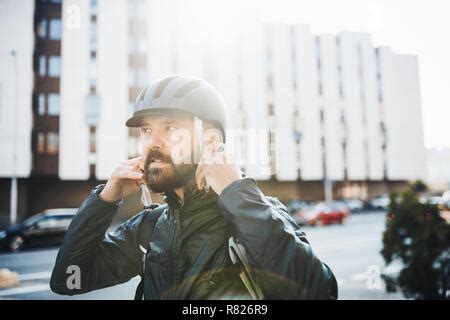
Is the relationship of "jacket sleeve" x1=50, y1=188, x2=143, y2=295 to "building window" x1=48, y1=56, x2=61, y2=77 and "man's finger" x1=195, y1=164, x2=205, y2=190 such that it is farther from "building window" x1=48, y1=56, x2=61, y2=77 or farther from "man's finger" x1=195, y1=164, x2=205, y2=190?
"building window" x1=48, y1=56, x2=61, y2=77

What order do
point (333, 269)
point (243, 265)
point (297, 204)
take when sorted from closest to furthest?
point (243, 265), point (333, 269), point (297, 204)

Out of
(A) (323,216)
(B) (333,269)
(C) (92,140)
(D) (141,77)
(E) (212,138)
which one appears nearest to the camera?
(E) (212,138)

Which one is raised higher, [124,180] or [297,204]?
[124,180]

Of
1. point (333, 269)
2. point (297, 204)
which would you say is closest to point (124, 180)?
point (333, 269)

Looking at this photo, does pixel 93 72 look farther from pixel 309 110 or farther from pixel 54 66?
pixel 309 110

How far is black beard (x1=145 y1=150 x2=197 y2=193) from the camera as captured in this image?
134cm

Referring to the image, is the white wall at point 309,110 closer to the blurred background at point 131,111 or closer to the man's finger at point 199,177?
the blurred background at point 131,111

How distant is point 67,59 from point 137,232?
10.5 meters

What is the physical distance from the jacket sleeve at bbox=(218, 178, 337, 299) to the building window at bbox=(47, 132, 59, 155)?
473 inches

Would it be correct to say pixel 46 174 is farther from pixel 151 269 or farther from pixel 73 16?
pixel 151 269

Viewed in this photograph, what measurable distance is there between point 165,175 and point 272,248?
0.59 meters

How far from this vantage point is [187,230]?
4.37ft

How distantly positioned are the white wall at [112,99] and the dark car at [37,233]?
313 cm

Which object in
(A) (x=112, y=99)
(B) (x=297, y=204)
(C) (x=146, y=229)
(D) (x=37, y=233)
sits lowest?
(B) (x=297, y=204)
